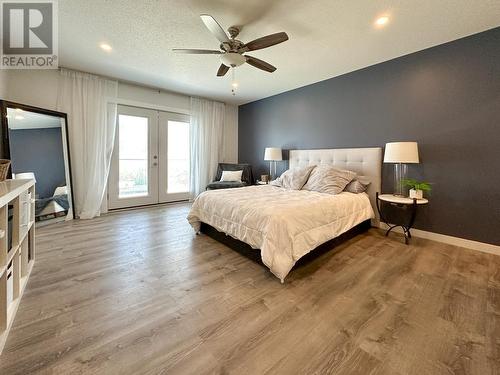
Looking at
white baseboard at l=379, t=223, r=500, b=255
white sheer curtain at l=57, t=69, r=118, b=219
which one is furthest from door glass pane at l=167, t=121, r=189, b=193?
white baseboard at l=379, t=223, r=500, b=255

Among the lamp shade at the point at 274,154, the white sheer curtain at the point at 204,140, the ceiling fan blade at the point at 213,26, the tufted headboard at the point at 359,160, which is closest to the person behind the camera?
the ceiling fan blade at the point at 213,26

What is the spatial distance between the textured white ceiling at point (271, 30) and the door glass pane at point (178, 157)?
151 centimetres

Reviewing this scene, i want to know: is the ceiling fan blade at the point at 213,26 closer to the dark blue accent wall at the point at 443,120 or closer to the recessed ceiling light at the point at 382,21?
the recessed ceiling light at the point at 382,21

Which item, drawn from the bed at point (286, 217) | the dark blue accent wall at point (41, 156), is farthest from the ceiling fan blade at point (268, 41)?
the dark blue accent wall at point (41, 156)

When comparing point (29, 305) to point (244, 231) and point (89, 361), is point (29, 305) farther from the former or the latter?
point (244, 231)

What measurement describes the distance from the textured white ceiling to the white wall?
55 centimetres

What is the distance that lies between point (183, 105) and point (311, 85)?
286cm

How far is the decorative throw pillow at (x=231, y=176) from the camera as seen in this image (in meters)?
5.07

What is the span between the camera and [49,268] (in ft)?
6.72

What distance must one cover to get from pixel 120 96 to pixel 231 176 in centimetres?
272

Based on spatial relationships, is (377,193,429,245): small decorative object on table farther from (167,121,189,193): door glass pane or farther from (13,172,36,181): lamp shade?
(13,172,36,181): lamp shade

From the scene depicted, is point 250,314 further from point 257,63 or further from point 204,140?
point 204,140

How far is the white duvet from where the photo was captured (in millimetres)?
1909

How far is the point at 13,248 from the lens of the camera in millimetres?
1473
